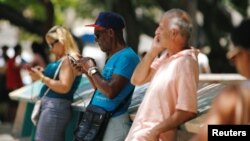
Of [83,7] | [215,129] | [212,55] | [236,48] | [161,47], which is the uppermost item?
[83,7]

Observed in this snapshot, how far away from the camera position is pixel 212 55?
16.7m

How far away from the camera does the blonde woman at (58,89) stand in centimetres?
535

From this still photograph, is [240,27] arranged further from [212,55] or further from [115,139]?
[212,55]

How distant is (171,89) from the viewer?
3.84 meters

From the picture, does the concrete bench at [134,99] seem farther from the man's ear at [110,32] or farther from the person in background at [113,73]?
the man's ear at [110,32]

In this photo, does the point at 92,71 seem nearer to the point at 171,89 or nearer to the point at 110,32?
the point at 110,32

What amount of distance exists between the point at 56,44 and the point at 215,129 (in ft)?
10.5

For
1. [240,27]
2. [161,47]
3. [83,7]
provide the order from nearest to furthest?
[240,27]
[161,47]
[83,7]

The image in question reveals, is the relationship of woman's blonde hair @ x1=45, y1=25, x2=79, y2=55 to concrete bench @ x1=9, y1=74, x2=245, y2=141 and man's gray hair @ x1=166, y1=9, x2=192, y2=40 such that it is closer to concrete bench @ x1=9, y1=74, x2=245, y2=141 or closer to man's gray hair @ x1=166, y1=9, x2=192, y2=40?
concrete bench @ x1=9, y1=74, x2=245, y2=141

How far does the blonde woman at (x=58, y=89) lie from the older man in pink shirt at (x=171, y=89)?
4.82ft

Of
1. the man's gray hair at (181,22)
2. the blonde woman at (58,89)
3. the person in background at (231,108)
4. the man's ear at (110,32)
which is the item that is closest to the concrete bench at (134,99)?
the blonde woman at (58,89)

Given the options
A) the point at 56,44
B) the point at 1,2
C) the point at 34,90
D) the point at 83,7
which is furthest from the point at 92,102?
the point at 83,7

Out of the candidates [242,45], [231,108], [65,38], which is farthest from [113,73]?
[231,108]

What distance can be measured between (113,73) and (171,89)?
695 mm
